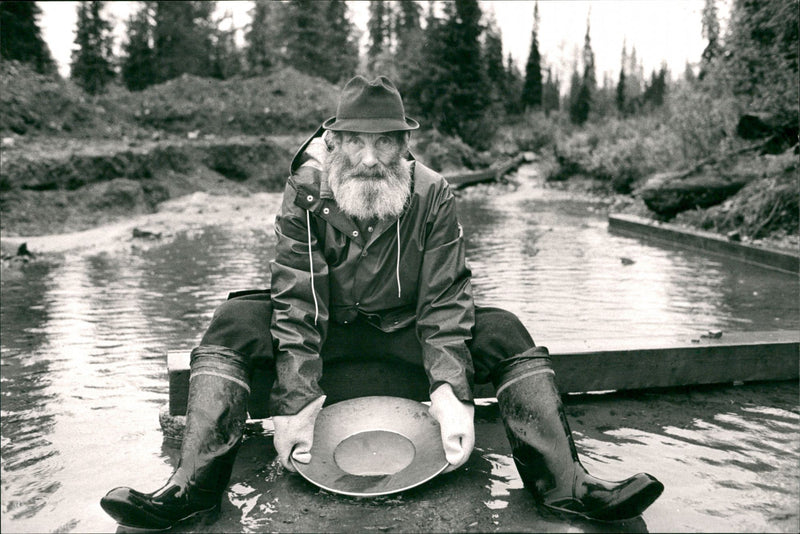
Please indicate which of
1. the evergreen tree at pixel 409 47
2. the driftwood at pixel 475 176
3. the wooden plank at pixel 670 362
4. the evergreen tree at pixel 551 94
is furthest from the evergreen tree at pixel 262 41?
the evergreen tree at pixel 551 94

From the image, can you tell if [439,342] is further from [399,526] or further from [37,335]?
[37,335]

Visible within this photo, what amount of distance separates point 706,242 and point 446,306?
26.2 feet

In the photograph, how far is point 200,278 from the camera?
811 cm

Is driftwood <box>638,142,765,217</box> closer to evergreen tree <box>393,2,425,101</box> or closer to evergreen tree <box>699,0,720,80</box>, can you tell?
evergreen tree <box>699,0,720,80</box>

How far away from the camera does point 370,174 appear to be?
10.3 feet

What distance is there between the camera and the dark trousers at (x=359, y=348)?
297cm

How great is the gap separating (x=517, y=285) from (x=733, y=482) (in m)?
4.61

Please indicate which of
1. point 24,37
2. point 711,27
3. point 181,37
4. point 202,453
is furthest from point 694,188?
point 181,37

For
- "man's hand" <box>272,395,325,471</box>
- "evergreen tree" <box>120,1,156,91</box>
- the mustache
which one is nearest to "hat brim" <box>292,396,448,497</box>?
"man's hand" <box>272,395,325,471</box>

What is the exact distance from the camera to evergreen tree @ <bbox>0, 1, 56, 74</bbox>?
46.7 feet

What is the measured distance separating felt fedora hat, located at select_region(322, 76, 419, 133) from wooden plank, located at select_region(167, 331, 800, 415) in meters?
1.46

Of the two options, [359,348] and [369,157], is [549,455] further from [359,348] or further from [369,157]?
[369,157]

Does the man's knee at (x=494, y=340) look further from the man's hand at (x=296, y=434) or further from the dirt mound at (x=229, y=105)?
the dirt mound at (x=229, y=105)

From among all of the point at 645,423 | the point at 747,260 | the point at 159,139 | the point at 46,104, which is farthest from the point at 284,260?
the point at 159,139
